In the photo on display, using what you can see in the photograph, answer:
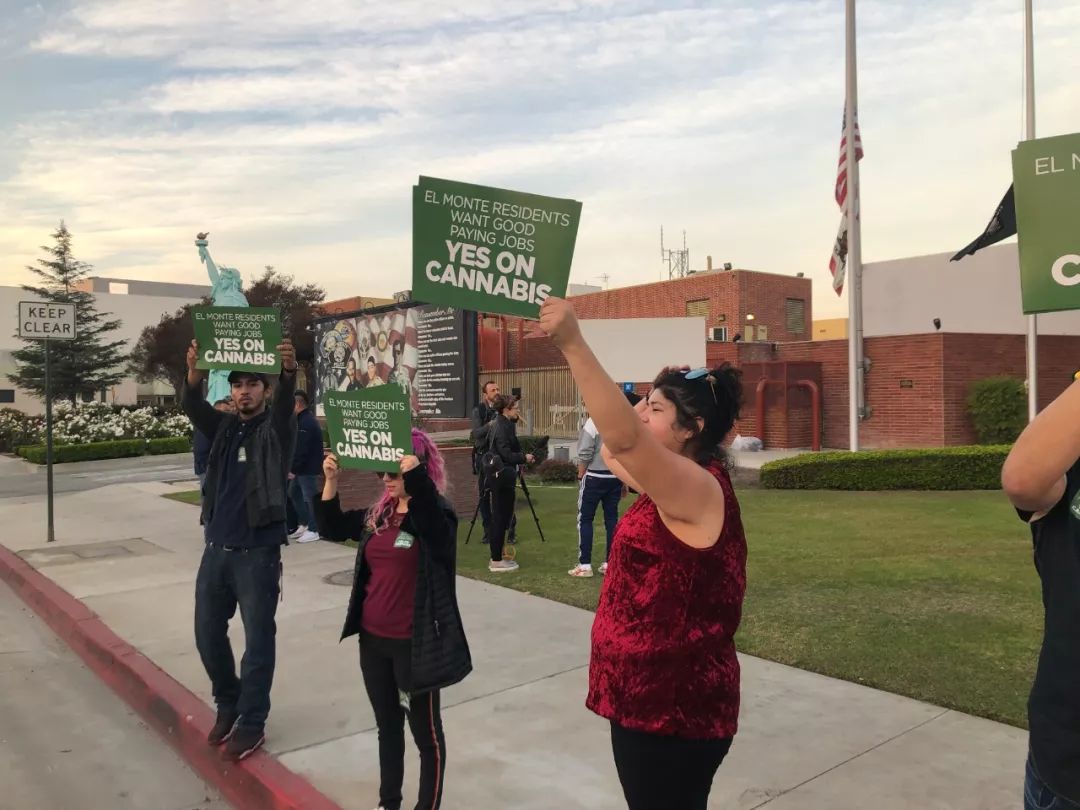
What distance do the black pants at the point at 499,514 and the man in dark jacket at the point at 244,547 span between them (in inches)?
159

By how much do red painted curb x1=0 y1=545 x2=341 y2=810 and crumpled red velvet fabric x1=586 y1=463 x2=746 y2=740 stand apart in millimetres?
2070

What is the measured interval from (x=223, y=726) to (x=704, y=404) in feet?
11.0

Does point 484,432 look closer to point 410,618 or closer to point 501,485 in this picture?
point 501,485

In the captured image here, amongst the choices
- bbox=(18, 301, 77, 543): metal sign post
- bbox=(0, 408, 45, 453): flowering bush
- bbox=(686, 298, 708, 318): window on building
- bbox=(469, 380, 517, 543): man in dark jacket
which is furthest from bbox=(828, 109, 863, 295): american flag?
bbox=(0, 408, 45, 453): flowering bush

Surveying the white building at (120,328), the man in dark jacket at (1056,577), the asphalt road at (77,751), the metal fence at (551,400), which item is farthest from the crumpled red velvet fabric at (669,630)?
the white building at (120,328)

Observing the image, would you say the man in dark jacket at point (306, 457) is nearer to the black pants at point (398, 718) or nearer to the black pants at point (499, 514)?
the black pants at point (499, 514)

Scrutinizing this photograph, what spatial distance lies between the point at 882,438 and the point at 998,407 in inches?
108

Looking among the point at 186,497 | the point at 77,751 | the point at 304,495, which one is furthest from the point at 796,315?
the point at 77,751

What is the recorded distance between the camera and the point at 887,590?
6934mm

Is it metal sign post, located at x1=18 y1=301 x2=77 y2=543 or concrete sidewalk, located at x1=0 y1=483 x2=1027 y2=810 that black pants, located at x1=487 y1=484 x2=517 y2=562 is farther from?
metal sign post, located at x1=18 y1=301 x2=77 y2=543

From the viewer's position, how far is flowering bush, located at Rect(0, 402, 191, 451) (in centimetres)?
2534

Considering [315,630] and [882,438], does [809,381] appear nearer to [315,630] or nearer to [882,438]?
[882,438]

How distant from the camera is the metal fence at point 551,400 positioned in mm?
26281

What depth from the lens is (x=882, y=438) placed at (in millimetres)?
21016
